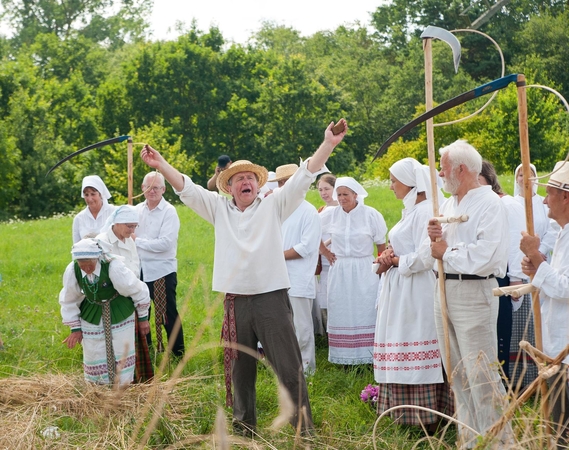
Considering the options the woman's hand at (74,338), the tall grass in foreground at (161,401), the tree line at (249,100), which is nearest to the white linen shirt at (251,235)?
the tall grass in foreground at (161,401)

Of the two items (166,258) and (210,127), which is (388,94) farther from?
(166,258)

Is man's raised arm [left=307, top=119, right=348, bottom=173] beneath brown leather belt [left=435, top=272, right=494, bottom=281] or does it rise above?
above

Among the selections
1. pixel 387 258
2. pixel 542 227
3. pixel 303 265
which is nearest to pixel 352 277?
pixel 303 265

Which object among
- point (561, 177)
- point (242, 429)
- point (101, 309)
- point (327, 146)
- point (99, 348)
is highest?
point (327, 146)

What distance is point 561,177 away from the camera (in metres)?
4.20

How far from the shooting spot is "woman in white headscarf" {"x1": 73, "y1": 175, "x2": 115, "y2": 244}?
8.30m

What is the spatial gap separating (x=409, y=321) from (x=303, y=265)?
1.98 m

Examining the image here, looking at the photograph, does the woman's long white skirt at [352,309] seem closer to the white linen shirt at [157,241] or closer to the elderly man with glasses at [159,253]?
the elderly man with glasses at [159,253]

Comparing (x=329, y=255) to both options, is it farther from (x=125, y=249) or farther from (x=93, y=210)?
(x=93, y=210)

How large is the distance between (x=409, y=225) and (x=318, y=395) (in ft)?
5.71

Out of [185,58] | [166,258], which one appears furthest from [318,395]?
[185,58]

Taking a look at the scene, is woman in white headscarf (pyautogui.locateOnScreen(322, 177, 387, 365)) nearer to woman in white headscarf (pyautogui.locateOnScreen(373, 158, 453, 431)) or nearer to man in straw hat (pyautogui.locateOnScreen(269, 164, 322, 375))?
man in straw hat (pyautogui.locateOnScreen(269, 164, 322, 375))

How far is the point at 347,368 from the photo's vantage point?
768 centimetres

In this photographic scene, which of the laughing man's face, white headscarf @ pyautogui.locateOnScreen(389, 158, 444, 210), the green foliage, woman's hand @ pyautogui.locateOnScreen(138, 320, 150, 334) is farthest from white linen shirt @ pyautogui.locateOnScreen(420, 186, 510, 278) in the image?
the green foliage
